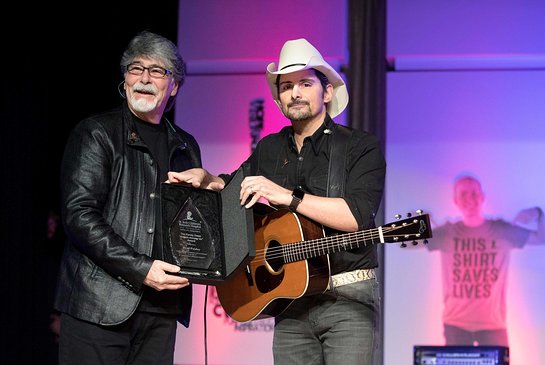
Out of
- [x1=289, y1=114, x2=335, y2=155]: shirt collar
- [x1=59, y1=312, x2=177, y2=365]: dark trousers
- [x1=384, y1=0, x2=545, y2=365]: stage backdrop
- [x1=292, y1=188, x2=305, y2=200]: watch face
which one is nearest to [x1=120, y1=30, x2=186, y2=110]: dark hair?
[x1=289, y1=114, x2=335, y2=155]: shirt collar

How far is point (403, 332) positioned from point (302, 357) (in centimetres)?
245

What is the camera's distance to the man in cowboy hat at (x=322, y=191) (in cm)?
352

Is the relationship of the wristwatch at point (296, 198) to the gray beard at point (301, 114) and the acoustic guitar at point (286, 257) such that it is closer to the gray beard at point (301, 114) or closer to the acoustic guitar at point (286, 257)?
the acoustic guitar at point (286, 257)

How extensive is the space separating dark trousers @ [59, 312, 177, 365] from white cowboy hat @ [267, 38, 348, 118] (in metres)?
1.16

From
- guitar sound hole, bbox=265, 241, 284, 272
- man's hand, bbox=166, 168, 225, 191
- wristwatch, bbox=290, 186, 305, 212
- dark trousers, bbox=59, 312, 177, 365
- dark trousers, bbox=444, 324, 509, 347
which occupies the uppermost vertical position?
man's hand, bbox=166, 168, 225, 191

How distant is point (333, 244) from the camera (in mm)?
3475

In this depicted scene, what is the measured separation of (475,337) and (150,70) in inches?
124

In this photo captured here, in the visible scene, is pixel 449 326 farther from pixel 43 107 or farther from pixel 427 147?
pixel 43 107

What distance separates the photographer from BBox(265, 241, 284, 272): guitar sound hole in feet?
11.9

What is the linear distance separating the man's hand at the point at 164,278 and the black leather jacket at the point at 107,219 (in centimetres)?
3

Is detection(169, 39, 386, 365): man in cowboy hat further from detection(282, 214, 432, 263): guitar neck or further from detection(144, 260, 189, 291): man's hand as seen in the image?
detection(144, 260, 189, 291): man's hand

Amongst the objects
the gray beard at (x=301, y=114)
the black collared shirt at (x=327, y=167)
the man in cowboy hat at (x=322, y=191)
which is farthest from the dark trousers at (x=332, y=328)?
the gray beard at (x=301, y=114)

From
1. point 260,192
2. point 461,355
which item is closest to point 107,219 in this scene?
point 260,192

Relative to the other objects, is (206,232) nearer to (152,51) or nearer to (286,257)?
(286,257)
